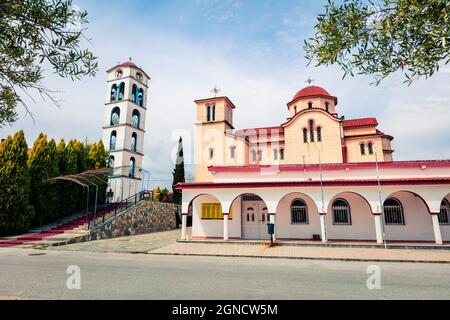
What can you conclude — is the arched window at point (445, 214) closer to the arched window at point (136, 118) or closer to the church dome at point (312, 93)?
the church dome at point (312, 93)

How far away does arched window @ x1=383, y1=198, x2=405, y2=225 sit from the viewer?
1548 cm

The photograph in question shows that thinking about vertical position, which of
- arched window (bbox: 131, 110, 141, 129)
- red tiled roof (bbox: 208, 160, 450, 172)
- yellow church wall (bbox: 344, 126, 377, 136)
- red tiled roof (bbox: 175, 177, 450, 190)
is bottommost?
red tiled roof (bbox: 175, 177, 450, 190)

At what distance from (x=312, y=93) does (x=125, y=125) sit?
22462 mm

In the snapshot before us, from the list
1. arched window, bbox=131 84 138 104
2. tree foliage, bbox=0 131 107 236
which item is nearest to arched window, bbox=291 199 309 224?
tree foliage, bbox=0 131 107 236

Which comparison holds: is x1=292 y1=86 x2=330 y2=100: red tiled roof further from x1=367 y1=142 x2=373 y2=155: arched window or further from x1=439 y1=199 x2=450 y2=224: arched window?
x1=439 y1=199 x2=450 y2=224: arched window

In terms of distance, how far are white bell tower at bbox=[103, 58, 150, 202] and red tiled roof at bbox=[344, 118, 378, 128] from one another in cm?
2489

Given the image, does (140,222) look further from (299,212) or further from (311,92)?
(311,92)

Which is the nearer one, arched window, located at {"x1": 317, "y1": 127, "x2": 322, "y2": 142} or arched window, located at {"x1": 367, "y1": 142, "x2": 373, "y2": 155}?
arched window, located at {"x1": 317, "y1": 127, "x2": 322, "y2": 142}

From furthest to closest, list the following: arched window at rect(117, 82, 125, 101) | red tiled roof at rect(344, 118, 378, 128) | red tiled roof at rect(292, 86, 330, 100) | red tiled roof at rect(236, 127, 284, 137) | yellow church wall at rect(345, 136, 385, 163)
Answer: arched window at rect(117, 82, 125, 101)
red tiled roof at rect(236, 127, 284, 137)
red tiled roof at rect(292, 86, 330, 100)
red tiled roof at rect(344, 118, 378, 128)
yellow church wall at rect(345, 136, 385, 163)

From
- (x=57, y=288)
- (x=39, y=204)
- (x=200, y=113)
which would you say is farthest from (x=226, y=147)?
(x=57, y=288)

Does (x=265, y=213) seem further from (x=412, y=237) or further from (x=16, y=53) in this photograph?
(x=16, y=53)

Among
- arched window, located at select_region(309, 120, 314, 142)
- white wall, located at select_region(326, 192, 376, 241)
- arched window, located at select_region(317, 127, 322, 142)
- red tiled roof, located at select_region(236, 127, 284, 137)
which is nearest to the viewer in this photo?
white wall, located at select_region(326, 192, 376, 241)
